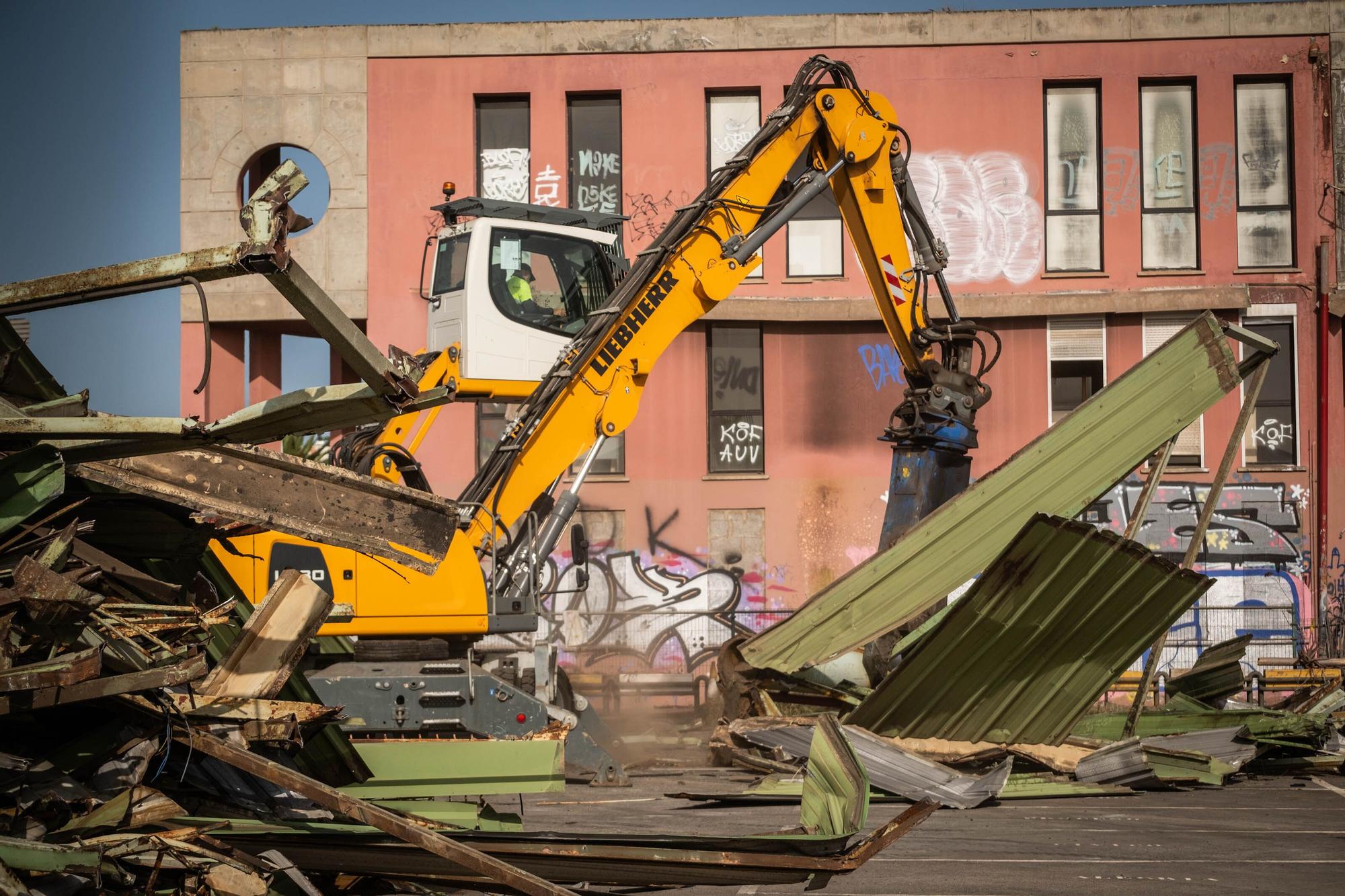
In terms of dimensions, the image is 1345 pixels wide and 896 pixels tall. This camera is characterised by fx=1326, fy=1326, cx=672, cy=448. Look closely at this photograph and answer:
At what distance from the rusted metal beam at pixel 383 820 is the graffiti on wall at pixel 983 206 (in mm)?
19804

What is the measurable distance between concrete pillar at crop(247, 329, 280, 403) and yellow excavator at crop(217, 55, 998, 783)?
12.7 meters

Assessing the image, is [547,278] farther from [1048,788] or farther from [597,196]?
[597,196]

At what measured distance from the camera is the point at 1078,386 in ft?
77.8

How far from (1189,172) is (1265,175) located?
1.32 meters

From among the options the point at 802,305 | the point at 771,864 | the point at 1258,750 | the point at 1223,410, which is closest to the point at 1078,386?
the point at 1223,410

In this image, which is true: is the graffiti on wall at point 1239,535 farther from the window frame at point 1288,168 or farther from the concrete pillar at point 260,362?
the concrete pillar at point 260,362

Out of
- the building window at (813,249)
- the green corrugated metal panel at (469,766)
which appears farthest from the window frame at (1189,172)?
the green corrugated metal panel at (469,766)

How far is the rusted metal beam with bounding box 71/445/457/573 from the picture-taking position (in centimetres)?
561

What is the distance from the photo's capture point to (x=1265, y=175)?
928 inches

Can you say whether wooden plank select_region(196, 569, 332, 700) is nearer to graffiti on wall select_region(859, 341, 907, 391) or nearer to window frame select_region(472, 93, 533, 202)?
graffiti on wall select_region(859, 341, 907, 391)

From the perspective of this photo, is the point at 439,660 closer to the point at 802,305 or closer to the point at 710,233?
the point at 710,233

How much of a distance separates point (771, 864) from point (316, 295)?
2766 millimetres

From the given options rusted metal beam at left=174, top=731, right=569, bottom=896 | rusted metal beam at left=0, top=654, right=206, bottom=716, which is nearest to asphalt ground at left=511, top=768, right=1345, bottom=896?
rusted metal beam at left=174, top=731, right=569, bottom=896

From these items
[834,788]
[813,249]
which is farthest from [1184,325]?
[834,788]
